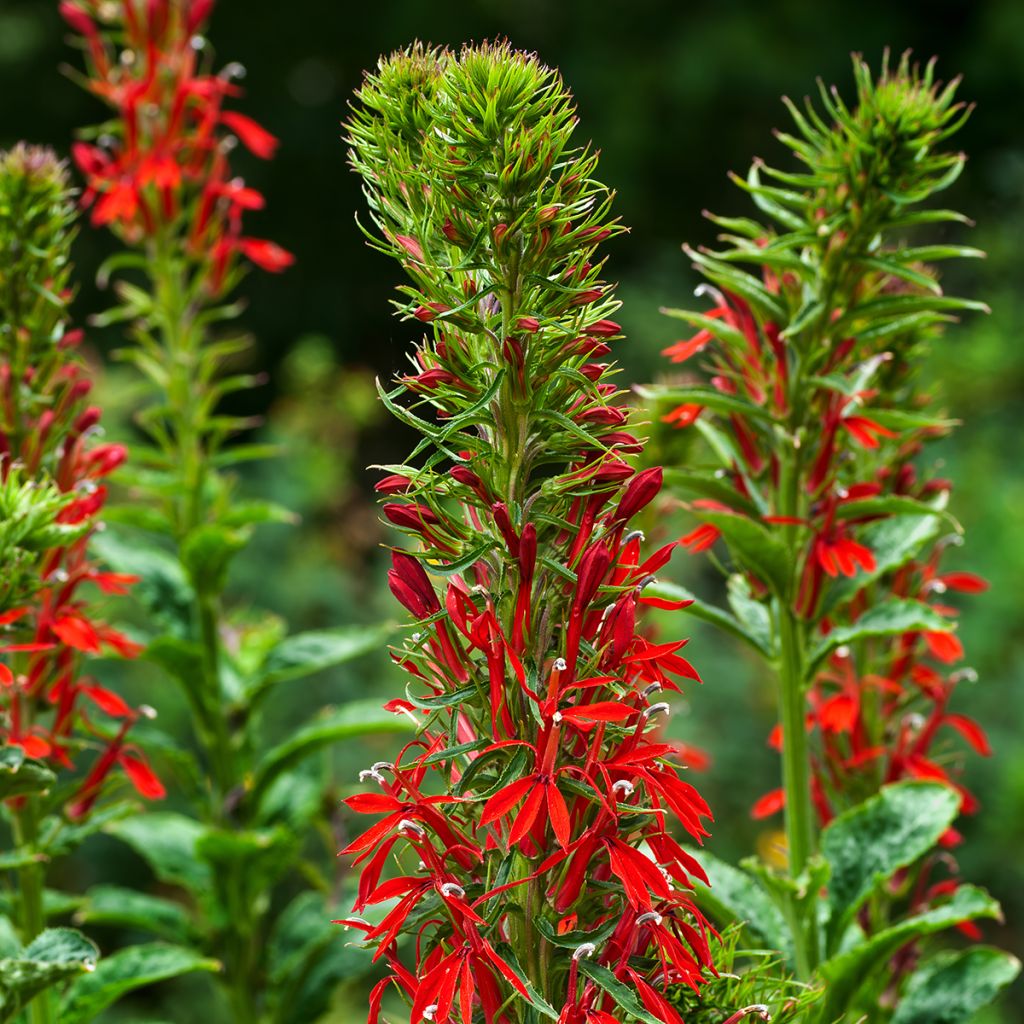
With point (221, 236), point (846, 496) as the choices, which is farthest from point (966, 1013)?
point (221, 236)

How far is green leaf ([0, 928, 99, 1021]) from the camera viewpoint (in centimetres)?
121

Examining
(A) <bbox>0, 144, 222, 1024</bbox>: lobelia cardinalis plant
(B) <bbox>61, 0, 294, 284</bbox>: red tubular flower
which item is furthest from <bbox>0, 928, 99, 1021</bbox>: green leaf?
(B) <bbox>61, 0, 294, 284</bbox>: red tubular flower

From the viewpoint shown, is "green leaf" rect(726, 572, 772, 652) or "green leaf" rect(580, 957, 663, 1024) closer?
"green leaf" rect(580, 957, 663, 1024)

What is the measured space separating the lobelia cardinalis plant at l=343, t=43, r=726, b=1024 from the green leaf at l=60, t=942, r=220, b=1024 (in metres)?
0.67

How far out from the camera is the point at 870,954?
1.42 metres

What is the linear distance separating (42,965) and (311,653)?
899mm

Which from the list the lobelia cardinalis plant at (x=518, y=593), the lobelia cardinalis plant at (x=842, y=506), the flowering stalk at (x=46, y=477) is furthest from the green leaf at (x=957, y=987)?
the flowering stalk at (x=46, y=477)

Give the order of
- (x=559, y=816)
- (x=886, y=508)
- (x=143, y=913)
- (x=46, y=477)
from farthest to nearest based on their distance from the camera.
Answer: (x=143, y=913), (x=886, y=508), (x=46, y=477), (x=559, y=816)

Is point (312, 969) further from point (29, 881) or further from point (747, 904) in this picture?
point (747, 904)

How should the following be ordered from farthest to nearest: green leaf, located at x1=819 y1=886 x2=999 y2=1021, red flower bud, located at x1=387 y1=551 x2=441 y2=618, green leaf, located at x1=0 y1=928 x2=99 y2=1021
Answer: green leaf, located at x1=819 y1=886 x2=999 y2=1021 → green leaf, located at x1=0 y1=928 x2=99 y2=1021 → red flower bud, located at x1=387 y1=551 x2=441 y2=618

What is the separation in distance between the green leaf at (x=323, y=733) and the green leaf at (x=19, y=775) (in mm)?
632

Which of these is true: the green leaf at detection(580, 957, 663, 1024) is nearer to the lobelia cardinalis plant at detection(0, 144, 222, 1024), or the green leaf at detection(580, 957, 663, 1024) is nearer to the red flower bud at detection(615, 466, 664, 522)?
the red flower bud at detection(615, 466, 664, 522)

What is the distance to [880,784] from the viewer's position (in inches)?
68.8

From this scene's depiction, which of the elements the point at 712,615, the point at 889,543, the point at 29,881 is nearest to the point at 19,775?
the point at 29,881
